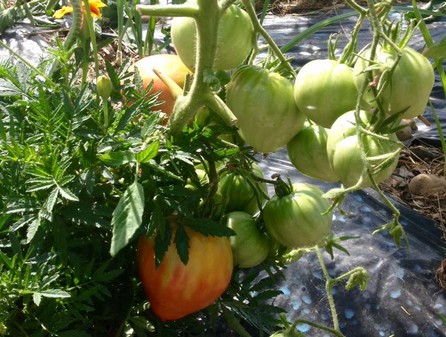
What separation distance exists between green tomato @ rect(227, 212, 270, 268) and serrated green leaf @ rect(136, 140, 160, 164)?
0.71 ft

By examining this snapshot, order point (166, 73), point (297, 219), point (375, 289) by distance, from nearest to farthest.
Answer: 1. point (297, 219)
2. point (166, 73)
3. point (375, 289)

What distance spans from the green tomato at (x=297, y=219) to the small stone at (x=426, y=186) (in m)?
1.30

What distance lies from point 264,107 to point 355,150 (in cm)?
14

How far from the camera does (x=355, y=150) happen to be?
1.99 feet

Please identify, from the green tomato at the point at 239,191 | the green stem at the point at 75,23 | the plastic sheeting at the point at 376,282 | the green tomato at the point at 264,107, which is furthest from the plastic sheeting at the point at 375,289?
the green stem at the point at 75,23

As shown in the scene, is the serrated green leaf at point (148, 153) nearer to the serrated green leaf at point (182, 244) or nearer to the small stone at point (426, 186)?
the serrated green leaf at point (182, 244)

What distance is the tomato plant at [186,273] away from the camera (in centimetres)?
79

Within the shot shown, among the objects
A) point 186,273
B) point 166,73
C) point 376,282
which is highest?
point 166,73

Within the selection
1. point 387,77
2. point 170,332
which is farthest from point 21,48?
point 387,77

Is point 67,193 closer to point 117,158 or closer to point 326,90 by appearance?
point 117,158

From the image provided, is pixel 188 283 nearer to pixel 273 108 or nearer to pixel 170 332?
pixel 170 332

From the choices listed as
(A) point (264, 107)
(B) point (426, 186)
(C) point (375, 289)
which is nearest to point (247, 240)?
(A) point (264, 107)

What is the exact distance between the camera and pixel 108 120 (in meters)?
0.73

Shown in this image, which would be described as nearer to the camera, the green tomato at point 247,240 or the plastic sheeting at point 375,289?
the green tomato at point 247,240
